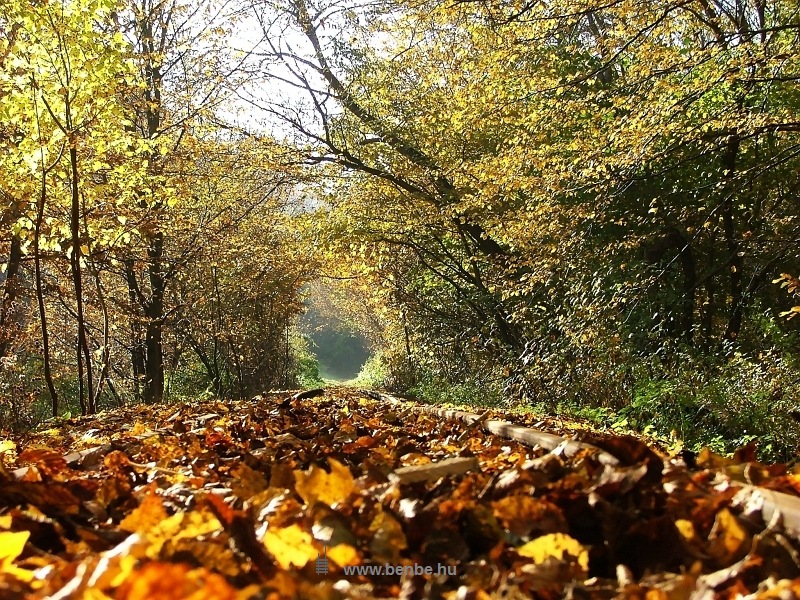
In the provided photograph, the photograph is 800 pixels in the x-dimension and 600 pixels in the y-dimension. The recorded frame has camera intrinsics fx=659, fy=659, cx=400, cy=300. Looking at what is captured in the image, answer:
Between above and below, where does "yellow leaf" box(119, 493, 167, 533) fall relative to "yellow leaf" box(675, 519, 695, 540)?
above

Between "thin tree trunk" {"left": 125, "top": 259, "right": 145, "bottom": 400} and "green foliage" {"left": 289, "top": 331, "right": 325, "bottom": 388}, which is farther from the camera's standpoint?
"green foliage" {"left": 289, "top": 331, "right": 325, "bottom": 388}

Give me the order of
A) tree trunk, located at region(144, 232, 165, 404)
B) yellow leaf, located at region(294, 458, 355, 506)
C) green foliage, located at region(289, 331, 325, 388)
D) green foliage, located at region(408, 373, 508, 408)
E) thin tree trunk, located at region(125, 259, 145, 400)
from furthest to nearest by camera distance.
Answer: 1. green foliage, located at region(289, 331, 325, 388)
2. tree trunk, located at region(144, 232, 165, 404)
3. thin tree trunk, located at region(125, 259, 145, 400)
4. green foliage, located at region(408, 373, 508, 408)
5. yellow leaf, located at region(294, 458, 355, 506)

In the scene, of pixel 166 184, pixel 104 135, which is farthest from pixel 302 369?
pixel 104 135

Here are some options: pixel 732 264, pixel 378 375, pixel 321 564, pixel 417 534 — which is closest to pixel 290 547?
pixel 321 564

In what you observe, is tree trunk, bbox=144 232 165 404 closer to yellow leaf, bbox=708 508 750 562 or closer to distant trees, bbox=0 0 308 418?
distant trees, bbox=0 0 308 418

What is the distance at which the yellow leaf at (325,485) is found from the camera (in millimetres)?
1406

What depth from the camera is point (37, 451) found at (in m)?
2.42

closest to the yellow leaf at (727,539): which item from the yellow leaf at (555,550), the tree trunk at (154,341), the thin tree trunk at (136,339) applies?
the yellow leaf at (555,550)

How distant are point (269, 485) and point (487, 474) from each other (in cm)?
56

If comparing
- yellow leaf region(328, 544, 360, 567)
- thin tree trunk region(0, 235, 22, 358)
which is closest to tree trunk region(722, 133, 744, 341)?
yellow leaf region(328, 544, 360, 567)

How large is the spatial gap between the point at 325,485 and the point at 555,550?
51 centimetres

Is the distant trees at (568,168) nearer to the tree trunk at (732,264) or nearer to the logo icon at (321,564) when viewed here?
the tree trunk at (732,264)

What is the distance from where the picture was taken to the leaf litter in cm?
95

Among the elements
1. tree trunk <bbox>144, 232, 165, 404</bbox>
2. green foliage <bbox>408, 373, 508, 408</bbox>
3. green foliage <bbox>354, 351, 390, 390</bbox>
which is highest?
tree trunk <bbox>144, 232, 165, 404</bbox>
